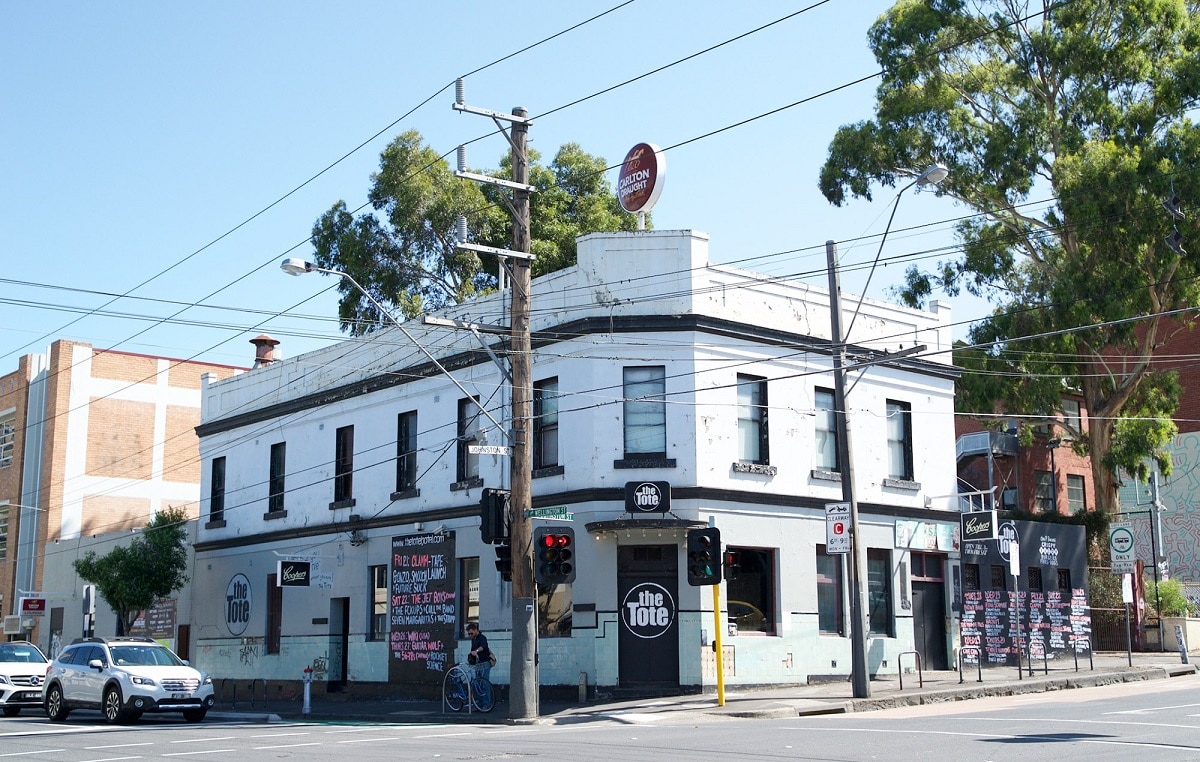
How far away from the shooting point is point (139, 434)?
51844 mm

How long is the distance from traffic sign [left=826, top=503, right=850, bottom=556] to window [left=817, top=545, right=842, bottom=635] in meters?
3.84

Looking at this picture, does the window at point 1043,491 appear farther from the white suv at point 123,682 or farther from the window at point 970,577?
the white suv at point 123,682

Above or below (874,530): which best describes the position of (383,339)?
above

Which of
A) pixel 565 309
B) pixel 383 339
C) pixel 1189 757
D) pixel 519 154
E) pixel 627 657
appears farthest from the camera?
pixel 383 339

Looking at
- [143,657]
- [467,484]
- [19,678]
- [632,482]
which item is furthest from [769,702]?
[19,678]

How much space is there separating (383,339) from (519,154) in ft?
35.4

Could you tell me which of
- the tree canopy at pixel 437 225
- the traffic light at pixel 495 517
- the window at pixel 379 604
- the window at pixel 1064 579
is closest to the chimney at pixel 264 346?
the tree canopy at pixel 437 225

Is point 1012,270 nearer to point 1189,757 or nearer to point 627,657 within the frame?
point 627,657

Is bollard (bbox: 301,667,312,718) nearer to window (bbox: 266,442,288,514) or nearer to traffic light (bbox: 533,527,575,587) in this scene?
traffic light (bbox: 533,527,575,587)

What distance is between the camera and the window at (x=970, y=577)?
1236 inches

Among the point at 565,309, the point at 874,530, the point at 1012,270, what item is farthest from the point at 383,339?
the point at 1012,270

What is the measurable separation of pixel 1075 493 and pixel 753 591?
26.0 metres

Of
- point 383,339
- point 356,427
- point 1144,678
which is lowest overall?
point 1144,678

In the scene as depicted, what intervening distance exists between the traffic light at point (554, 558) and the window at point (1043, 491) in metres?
28.0
